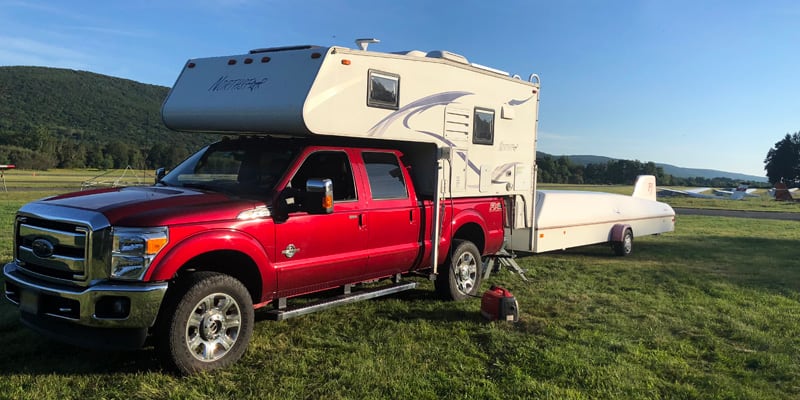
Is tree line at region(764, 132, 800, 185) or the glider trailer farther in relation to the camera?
tree line at region(764, 132, 800, 185)

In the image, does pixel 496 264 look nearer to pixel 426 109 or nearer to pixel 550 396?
pixel 426 109

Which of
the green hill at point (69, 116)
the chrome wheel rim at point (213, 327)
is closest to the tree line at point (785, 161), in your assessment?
the green hill at point (69, 116)

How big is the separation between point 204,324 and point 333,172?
206 centimetres

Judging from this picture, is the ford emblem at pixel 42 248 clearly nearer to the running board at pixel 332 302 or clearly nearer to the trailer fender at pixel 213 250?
the trailer fender at pixel 213 250

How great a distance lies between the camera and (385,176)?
6.46m

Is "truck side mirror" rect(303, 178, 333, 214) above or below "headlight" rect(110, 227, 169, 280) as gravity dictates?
above

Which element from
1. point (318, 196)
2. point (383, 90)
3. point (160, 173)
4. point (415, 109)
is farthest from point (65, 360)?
point (415, 109)

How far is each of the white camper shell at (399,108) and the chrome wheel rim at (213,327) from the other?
5.96ft

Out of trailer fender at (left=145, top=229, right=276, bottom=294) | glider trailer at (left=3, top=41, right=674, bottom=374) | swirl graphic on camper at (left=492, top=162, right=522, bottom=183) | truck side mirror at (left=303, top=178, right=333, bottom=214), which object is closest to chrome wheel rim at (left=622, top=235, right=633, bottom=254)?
glider trailer at (left=3, top=41, right=674, bottom=374)

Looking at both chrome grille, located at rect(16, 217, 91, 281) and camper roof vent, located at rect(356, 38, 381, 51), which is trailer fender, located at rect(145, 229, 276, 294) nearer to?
chrome grille, located at rect(16, 217, 91, 281)

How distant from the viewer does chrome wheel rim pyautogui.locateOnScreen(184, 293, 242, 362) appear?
454 cm

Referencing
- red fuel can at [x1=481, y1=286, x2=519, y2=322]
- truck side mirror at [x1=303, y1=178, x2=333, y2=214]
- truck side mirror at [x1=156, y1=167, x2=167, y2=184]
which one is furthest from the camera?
truck side mirror at [x1=156, y1=167, x2=167, y2=184]

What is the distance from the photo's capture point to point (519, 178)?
8539mm

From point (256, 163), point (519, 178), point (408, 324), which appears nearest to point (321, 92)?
point (256, 163)
